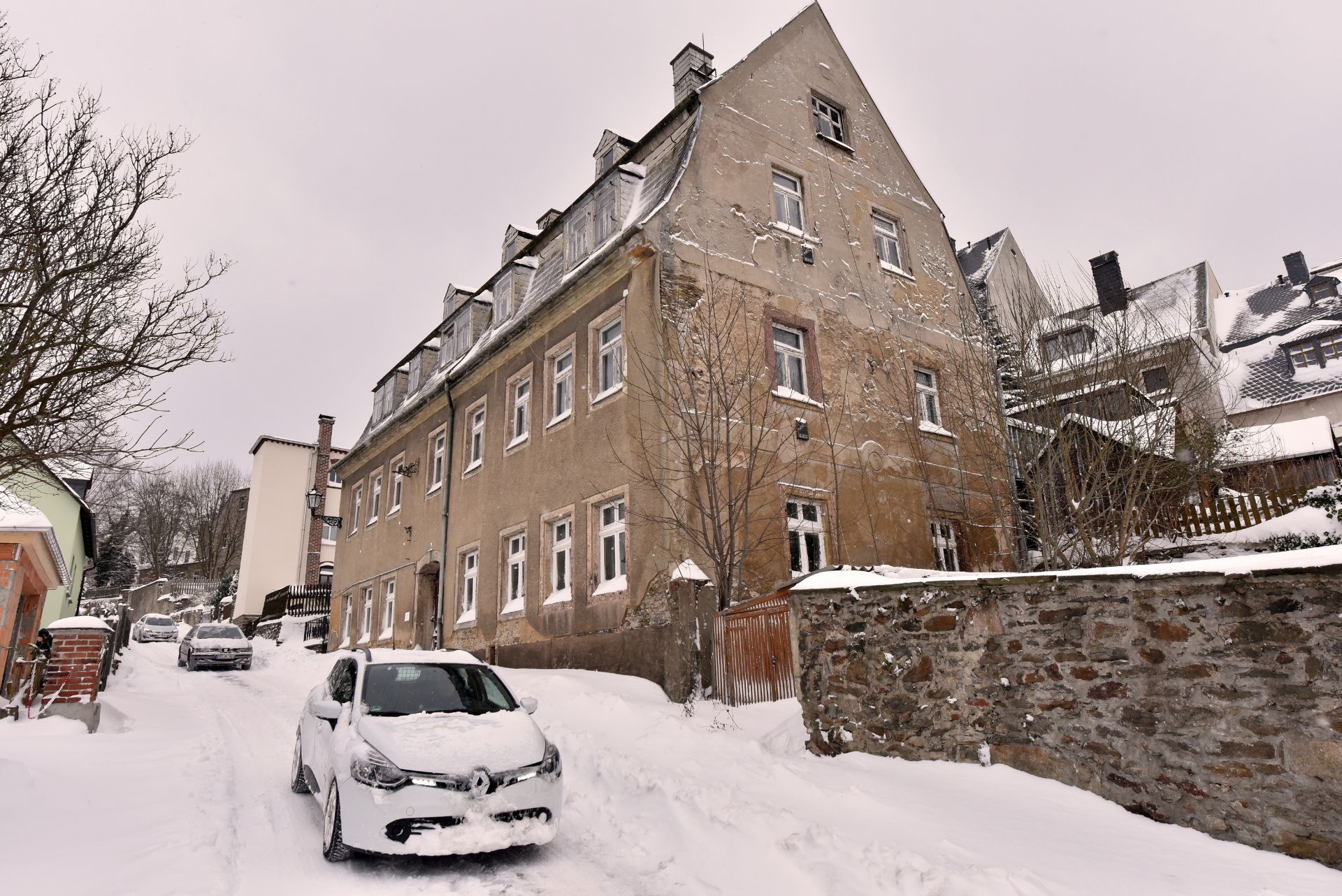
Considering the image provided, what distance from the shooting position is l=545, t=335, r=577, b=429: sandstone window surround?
48.9 feet

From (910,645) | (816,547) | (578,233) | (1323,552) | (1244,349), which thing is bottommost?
(910,645)

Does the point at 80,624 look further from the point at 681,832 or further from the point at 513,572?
the point at 681,832

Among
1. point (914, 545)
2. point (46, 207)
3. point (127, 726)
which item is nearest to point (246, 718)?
point (127, 726)

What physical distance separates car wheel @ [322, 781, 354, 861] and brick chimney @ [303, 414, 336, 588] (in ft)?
126

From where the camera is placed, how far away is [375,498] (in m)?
24.1

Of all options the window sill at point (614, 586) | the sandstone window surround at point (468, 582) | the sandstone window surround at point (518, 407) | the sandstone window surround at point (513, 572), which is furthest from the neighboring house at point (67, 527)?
the window sill at point (614, 586)

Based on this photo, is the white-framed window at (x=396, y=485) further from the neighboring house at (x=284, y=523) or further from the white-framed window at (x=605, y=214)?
the neighboring house at (x=284, y=523)

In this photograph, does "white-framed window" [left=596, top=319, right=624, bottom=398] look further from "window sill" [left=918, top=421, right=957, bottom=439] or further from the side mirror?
the side mirror

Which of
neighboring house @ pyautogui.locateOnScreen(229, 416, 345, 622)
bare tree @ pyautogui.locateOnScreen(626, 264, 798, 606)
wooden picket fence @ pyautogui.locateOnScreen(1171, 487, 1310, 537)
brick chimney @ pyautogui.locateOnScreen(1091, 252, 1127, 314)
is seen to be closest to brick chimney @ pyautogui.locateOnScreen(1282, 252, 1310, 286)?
brick chimney @ pyautogui.locateOnScreen(1091, 252, 1127, 314)

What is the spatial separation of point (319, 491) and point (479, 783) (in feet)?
129

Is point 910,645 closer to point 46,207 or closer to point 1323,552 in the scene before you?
point 1323,552

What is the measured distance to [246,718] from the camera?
12.4 metres

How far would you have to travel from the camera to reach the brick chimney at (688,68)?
57.4 feet

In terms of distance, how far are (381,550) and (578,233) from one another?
38.7 ft
